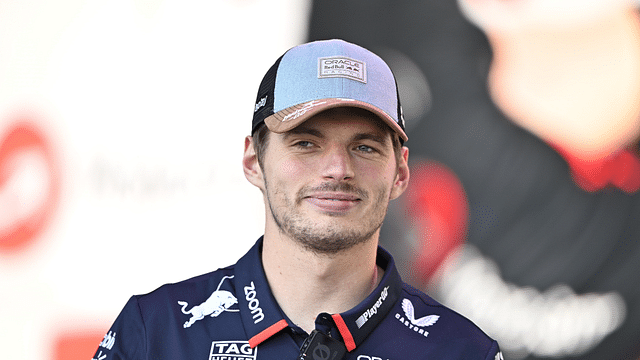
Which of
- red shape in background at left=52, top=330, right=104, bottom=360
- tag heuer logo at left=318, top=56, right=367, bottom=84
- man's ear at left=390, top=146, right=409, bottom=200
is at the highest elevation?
tag heuer logo at left=318, top=56, right=367, bottom=84

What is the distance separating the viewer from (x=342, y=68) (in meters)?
1.22

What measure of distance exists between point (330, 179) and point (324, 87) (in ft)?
0.61

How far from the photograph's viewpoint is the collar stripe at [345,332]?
3.68 ft

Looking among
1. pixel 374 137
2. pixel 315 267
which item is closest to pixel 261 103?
pixel 374 137

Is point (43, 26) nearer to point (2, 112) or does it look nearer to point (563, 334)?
point (2, 112)

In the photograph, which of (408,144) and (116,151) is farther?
(408,144)

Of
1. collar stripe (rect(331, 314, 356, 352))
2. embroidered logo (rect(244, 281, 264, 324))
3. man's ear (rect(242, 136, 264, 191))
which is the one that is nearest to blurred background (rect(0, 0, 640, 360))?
man's ear (rect(242, 136, 264, 191))

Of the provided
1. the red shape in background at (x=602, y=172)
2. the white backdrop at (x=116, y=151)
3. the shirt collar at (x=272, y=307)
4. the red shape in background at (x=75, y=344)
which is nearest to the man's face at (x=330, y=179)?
the shirt collar at (x=272, y=307)

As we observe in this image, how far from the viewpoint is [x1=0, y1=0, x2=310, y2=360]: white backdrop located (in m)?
2.09

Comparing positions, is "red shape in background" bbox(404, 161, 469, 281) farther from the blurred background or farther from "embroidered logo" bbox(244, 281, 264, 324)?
"embroidered logo" bbox(244, 281, 264, 324)

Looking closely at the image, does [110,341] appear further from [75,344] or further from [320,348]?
[75,344]

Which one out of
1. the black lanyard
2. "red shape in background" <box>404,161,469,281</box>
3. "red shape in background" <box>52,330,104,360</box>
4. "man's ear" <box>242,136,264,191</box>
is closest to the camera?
the black lanyard

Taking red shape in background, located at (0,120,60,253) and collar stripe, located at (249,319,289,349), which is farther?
red shape in background, located at (0,120,60,253)

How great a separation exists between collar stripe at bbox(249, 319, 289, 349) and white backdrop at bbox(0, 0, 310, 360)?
1.04m
